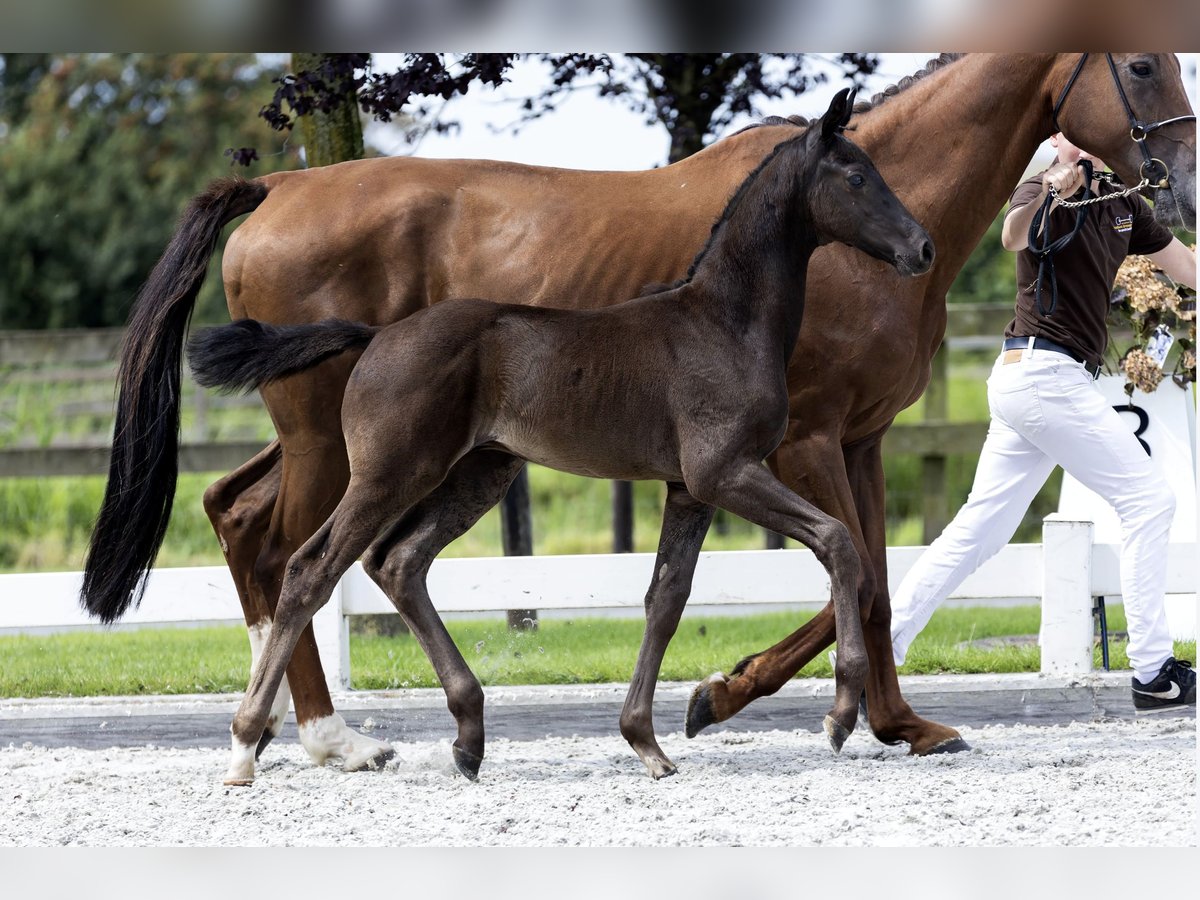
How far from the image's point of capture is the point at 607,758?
507cm

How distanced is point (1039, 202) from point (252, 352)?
2.77 metres

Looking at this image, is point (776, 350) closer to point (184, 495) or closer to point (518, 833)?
point (518, 833)

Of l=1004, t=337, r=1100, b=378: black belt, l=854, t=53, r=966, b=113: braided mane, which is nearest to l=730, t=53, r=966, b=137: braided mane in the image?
l=854, t=53, r=966, b=113: braided mane

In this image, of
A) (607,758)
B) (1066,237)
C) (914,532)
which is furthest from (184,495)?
(1066,237)

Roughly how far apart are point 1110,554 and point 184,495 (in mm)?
9607

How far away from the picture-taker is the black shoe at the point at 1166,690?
5164 mm

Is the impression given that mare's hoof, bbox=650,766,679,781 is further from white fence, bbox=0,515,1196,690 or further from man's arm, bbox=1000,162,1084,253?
man's arm, bbox=1000,162,1084,253

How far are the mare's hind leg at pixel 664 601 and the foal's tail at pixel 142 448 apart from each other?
5.70 ft

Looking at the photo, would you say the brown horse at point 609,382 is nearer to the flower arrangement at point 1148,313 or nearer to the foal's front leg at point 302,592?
the foal's front leg at point 302,592

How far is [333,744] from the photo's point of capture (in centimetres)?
495

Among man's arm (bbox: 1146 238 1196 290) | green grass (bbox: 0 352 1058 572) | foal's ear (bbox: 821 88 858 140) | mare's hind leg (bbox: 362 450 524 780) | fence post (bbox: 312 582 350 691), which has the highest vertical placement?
foal's ear (bbox: 821 88 858 140)

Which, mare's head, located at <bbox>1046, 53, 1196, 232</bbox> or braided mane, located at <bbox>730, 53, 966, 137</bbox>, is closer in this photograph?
mare's head, located at <bbox>1046, 53, 1196, 232</bbox>

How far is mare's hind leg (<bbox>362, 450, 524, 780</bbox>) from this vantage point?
461cm

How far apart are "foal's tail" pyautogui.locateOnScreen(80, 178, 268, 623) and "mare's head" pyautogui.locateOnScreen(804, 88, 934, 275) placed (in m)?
2.20
